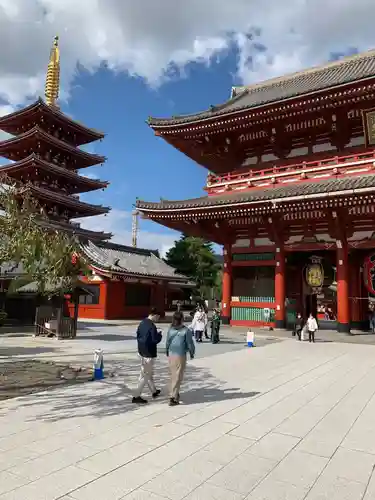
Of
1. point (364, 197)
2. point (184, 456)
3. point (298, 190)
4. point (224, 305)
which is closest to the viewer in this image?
point (184, 456)

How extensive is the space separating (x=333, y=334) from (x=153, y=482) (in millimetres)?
17386

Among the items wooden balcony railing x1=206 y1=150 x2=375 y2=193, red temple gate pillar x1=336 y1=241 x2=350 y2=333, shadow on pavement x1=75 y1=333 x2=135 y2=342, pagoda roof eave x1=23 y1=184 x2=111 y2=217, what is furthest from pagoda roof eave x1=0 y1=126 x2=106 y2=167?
red temple gate pillar x1=336 y1=241 x2=350 y2=333

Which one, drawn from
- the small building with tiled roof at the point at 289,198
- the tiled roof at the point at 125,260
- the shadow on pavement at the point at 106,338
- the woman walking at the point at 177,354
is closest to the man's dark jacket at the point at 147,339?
the woman walking at the point at 177,354

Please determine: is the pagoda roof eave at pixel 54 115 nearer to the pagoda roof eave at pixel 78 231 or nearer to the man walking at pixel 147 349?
the pagoda roof eave at pixel 78 231

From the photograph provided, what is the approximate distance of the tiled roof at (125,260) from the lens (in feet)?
88.1

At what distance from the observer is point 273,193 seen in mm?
18703

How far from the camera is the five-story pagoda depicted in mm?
35906

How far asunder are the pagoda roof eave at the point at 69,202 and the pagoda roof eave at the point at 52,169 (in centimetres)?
204

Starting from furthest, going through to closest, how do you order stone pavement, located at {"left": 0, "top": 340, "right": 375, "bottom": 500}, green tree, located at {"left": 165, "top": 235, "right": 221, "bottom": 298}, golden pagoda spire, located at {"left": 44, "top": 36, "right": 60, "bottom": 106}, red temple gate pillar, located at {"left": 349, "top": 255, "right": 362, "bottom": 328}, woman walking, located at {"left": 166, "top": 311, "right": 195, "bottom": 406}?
green tree, located at {"left": 165, "top": 235, "right": 221, "bottom": 298} < golden pagoda spire, located at {"left": 44, "top": 36, "right": 60, "bottom": 106} < red temple gate pillar, located at {"left": 349, "top": 255, "right": 362, "bottom": 328} < woman walking, located at {"left": 166, "top": 311, "right": 195, "bottom": 406} < stone pavement, located at {"left": 0, "top": 340, "right": 375, "bottom": 500}

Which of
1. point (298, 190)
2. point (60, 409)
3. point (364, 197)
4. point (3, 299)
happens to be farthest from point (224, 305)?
point (60, 409)

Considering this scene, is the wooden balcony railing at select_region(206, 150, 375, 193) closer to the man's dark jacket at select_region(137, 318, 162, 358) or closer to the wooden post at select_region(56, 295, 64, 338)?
the wooden post at select_region(56, 295, 64, 338)

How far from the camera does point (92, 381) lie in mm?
8258

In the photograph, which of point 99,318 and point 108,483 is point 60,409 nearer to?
point 108,483

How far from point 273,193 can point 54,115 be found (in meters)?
26.9
